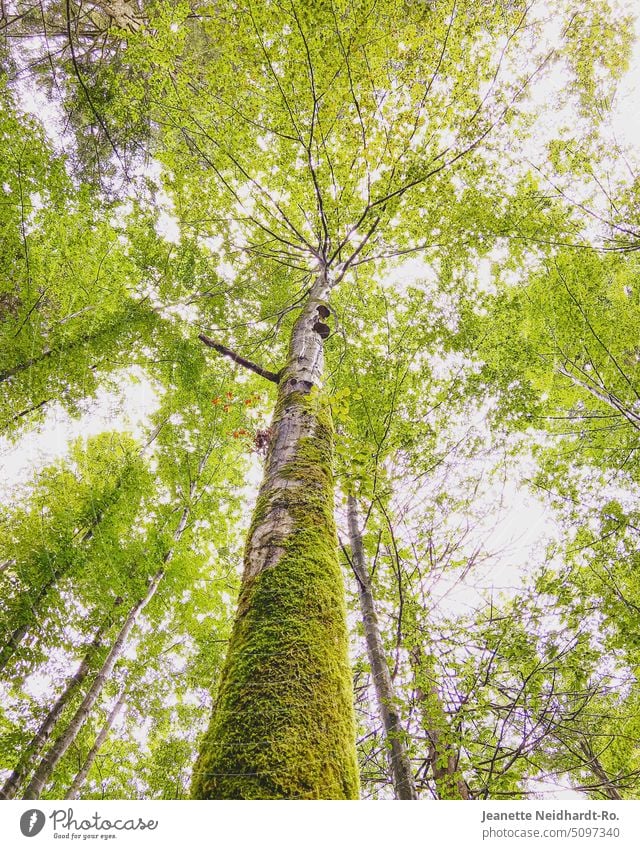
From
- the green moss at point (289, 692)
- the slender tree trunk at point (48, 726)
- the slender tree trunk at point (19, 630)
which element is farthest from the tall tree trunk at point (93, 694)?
the green moss at point (289, 692)

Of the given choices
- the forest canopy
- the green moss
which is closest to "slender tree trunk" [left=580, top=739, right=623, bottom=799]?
the forest canopy

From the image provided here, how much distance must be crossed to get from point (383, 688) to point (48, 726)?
461 centimetres

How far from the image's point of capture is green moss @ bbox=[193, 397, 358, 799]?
3.52 ft

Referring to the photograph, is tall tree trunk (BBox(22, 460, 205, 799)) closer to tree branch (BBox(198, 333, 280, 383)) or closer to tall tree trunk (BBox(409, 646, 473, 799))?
tree branch (BBox(198, 333, 280, 383))

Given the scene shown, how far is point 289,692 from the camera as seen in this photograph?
1.24 meters

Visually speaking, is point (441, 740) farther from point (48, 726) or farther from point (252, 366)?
point (48, 726)

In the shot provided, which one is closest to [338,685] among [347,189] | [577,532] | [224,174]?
[577,532]

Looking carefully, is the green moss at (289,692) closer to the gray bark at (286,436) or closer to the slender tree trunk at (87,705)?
the gray bark at (286,436)

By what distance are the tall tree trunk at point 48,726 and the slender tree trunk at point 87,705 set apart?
0.14 m

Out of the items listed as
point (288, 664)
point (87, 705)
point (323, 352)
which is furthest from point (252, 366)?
point (87, 705)

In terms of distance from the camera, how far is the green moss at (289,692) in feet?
3.52

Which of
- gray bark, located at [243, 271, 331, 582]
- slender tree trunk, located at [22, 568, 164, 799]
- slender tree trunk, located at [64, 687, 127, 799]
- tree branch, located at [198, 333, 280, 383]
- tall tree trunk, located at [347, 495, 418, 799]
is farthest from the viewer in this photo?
slender tree trunk, located at [64, 687, 127, 799]

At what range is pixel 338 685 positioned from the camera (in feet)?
4.48
